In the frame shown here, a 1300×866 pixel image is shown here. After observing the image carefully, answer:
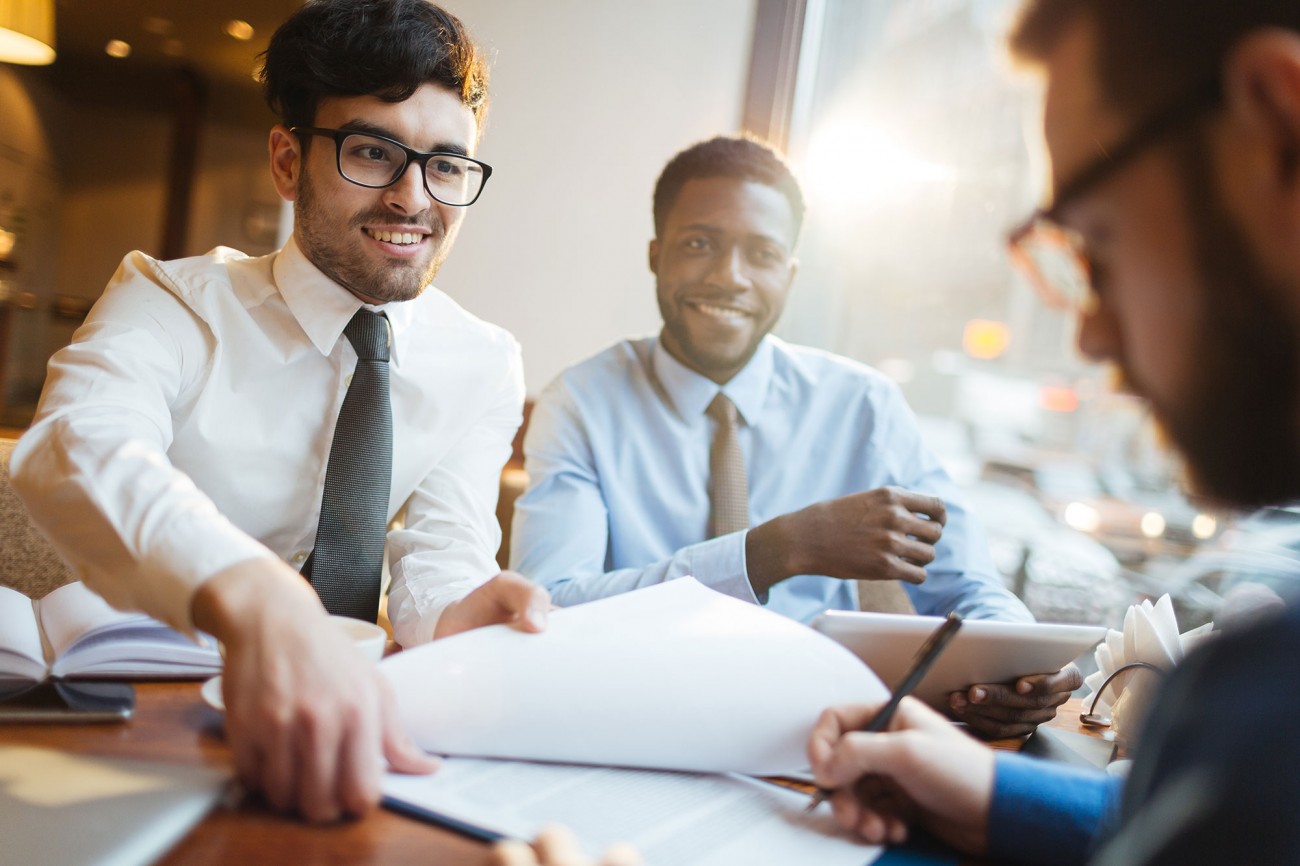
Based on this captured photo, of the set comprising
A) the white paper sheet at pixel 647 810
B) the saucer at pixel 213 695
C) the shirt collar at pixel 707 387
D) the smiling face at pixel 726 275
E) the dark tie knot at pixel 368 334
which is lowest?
the saucer at pixel 213 695

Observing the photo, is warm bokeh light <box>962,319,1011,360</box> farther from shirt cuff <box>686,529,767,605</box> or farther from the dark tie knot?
the dark tie knot

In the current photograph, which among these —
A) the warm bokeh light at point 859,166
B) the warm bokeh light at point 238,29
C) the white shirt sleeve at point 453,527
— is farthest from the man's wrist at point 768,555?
the warm bokeh light at point 238,29

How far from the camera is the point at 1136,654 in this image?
1.17 metres

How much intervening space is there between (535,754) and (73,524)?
46cm

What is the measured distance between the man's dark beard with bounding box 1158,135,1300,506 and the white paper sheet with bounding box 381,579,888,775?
14.5 inches

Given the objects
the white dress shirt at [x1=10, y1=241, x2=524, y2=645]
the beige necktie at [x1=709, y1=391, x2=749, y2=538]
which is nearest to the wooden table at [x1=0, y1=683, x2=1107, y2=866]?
the white dress shirt at [x1=10, y1=241, x2=524, y2=645]

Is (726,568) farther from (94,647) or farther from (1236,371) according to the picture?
Answer: (1236,371)

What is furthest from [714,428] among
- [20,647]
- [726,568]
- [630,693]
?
[20,647]

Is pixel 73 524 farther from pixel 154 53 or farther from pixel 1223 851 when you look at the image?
pixel 154 53

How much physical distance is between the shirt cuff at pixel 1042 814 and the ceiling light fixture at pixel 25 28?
3.48m

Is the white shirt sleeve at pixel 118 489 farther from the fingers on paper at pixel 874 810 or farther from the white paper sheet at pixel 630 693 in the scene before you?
the fingers on paper at pixel 874 810

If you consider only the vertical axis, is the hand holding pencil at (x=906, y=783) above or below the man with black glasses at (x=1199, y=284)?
below

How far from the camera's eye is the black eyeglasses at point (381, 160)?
1.44 meters

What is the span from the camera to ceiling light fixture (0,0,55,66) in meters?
2.91
